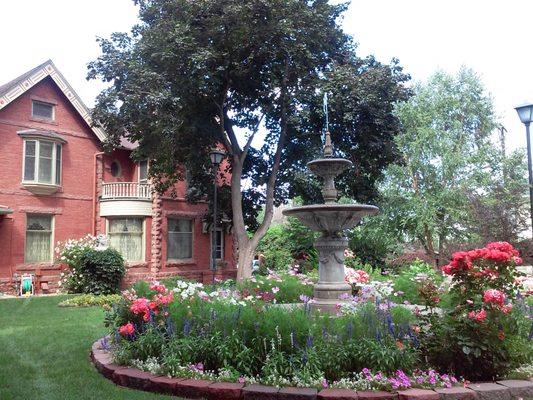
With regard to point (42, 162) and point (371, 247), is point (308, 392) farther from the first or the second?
point (371, 247)

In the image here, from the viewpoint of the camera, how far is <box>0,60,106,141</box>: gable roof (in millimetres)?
20141

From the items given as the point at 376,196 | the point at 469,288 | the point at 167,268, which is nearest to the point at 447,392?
the point at 469,288

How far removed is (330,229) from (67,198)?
17.3 metres

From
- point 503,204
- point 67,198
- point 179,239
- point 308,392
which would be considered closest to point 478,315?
point 308,392

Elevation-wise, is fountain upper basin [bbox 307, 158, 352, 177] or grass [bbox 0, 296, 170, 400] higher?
fountain upper basin [bbox 307, 158, 352, 177]

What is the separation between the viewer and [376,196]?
21.7 m

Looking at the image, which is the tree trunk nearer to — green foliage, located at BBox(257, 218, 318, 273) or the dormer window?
green foliage, located at BBox(257, 218, 318, 273)

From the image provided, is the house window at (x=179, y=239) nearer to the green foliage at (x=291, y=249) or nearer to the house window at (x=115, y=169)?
the house window at (x=115, y=169)

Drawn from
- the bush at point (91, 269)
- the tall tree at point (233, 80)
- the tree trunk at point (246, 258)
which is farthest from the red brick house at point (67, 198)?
the tree trunk at point (246, 258)

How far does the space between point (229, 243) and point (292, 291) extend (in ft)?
55.3

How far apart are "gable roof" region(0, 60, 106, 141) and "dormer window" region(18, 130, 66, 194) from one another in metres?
1.68

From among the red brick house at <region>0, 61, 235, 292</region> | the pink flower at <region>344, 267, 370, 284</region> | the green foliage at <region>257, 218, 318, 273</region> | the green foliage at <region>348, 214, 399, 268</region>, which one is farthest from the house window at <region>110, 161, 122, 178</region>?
the pink flower at <region>344, 267, 370, 284</region>

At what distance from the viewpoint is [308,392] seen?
15.8 ft

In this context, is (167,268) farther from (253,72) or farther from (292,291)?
(292,291)
